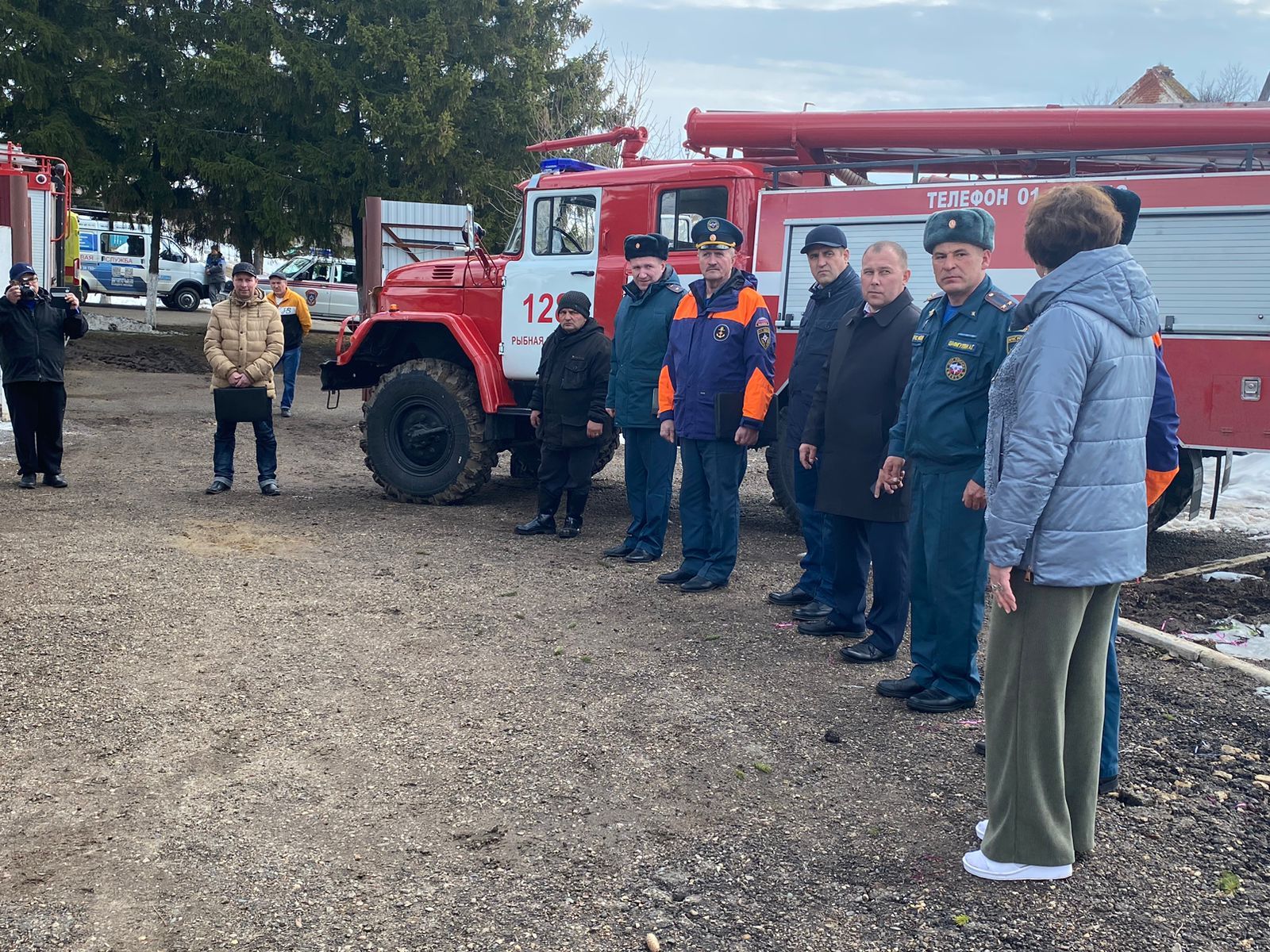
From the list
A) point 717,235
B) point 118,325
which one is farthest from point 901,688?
point 118,325

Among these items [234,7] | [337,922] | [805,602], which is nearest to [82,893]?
[337,922]

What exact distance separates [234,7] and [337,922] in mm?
20253

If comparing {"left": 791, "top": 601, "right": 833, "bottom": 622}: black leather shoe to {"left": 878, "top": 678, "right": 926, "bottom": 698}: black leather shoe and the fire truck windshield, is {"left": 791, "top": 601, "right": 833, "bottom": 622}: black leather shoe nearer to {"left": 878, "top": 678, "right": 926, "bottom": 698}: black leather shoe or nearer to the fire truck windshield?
{"left": 878, "top": 678, "right": 926, "bottom": 698}: black leather shoe

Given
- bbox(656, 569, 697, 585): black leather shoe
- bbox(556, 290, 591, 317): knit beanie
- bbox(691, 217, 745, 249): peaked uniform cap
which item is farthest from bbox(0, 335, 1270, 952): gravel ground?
bbox(691, 217, 745, 249): peaked uniform cap

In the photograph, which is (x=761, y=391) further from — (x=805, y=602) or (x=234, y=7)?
(x=234, y=7)

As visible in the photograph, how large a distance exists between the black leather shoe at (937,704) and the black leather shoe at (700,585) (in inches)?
79.4

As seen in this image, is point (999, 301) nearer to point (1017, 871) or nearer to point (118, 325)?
point (1017, 871)

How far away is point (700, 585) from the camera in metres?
6.58

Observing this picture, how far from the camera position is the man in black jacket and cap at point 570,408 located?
7.70 m

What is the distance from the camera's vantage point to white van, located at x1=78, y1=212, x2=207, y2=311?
95.9 feet

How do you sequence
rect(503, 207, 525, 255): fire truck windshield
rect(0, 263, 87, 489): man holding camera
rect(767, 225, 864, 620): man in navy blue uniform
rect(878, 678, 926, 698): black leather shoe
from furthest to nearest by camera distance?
rect(0, 263, 87, 489): man holding camera → rect(503, 207, 525, 255): fire truck windshield → rect(767, 225, 864, 620): man in navy blue uniform → rect(878, 678, 926, 698): black leather shoe

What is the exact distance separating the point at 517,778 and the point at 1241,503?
783 centimetres

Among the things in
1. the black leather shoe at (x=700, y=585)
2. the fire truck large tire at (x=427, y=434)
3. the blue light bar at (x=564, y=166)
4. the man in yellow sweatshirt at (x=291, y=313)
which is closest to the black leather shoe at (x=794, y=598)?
the black leather shoe at (x=700, y=585)

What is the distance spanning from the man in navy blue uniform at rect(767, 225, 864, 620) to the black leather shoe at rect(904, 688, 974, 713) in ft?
3.81
